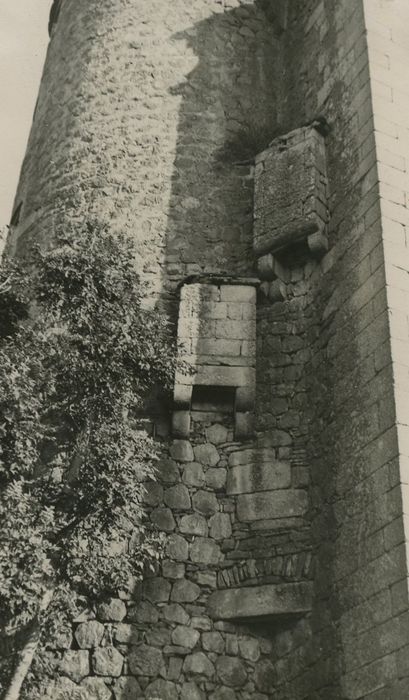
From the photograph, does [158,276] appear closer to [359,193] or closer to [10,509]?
[359,193]

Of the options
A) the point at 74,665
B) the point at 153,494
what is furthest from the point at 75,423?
the point at 74,665

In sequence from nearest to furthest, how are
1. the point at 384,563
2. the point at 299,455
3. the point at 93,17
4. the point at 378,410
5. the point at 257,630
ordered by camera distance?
the point at 384,563
the point at 378,410
the point at 257,630
the point at 299,455
the point at 93,17

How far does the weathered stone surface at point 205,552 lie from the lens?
8.20 metres

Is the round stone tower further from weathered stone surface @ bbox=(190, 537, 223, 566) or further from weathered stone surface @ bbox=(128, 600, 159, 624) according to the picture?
weathered stone surface @ bbox=(128, 600, 159, 624)

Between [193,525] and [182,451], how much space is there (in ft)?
2.40

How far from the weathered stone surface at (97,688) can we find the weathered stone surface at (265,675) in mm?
1195

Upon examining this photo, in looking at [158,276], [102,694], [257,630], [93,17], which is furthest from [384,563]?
[93,17]

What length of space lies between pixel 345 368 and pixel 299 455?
939 mm

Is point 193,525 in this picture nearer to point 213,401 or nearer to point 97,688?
point 213,401

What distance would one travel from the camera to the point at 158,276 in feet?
32.6

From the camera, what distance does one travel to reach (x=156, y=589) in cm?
802

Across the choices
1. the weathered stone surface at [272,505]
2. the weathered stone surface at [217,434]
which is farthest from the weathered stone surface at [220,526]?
the weathered stone surface at [217,434]

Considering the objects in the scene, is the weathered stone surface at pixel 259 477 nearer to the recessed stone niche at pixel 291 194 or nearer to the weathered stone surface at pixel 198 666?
the weathered stone surface at pixel 198 666

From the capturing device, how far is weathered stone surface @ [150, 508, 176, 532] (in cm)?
833
